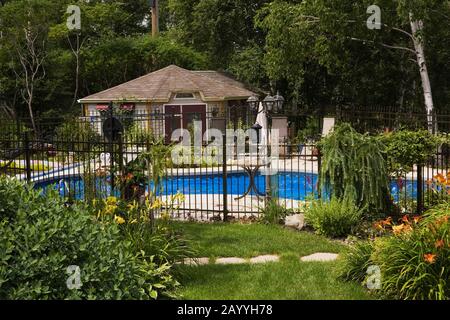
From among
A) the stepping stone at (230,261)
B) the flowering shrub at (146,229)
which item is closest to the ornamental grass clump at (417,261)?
the stepping stone at (230,261)

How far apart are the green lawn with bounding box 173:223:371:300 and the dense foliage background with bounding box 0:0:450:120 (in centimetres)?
1150

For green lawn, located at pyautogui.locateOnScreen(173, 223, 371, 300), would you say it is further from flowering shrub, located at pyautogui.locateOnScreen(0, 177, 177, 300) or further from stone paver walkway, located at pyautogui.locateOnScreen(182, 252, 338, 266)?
flowering shrub, located at pyautogui.locateOnScreen(0, 177, 177, 300)

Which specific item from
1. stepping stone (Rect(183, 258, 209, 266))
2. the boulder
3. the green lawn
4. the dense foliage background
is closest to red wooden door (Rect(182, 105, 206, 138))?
the dense foliage background

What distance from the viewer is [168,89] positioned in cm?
2666

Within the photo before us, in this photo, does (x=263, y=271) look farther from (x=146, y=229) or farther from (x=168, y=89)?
(x=168, y=89)

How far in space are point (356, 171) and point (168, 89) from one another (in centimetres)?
1785

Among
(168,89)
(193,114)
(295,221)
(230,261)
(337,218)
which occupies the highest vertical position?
(168,89)

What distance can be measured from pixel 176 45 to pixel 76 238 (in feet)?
94.9

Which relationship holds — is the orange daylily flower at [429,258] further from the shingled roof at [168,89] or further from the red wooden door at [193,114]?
the shingled roof at [168,89]

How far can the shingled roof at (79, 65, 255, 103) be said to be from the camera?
26406mm

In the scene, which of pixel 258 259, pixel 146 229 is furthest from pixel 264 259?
pixel 146 229

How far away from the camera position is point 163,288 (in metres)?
6.84

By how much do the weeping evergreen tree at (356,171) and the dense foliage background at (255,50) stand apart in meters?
9.85
